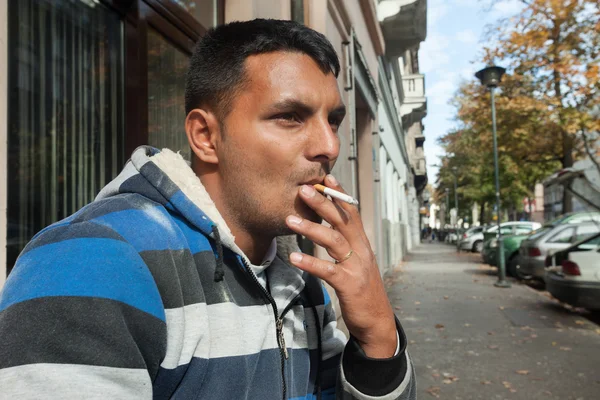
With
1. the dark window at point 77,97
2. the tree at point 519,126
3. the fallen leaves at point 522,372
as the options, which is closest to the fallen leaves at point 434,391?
the fallen leaves at point 522,372

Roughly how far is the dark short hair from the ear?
0.03m

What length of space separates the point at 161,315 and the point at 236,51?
0.93 meters

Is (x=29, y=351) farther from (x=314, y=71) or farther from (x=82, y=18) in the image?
(x=82, y=18)

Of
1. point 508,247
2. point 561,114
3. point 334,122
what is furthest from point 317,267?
point 561,114

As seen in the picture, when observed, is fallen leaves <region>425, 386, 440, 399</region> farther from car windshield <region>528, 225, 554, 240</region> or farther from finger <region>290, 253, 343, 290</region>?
car windshield <region>528, 225, 554, 240</region>

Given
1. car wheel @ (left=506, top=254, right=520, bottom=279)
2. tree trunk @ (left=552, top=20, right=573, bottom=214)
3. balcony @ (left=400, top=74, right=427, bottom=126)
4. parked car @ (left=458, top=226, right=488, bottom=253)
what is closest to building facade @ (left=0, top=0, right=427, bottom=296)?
car wheel @ (left=506, top=254, right=520, bottom=279)

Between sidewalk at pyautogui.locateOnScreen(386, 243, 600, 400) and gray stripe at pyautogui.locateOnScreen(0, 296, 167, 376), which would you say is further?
sidewalk at pyautogui.locateOnScreen(386, 243, 600, 400)

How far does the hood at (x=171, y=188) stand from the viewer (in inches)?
50.0

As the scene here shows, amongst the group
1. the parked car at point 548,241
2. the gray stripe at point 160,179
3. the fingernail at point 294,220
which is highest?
the gray stripe at point 160,179

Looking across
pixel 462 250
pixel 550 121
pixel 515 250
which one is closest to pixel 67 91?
pixel 515 250

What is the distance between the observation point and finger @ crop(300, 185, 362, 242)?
146 cm

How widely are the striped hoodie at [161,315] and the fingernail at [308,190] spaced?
261 millimetres

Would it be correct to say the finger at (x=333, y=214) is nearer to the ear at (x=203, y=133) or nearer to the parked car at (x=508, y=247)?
the ear at (x=203, y=133)

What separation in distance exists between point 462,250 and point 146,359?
32158 mm
